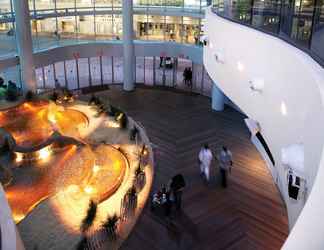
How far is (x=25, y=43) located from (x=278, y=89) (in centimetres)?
1472

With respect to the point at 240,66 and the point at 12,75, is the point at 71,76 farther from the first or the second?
the point at 240,66

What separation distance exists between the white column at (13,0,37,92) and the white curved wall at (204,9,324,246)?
35.0 ft

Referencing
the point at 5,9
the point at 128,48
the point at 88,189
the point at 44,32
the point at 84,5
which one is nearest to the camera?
the point at 88,189

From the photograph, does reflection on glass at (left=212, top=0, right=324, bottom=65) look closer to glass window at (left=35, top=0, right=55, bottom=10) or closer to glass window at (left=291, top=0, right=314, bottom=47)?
glass window at (left=291, top=0, right=314, bottom=47)

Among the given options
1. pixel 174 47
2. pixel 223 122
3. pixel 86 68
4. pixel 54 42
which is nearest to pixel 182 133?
pixel 223 122

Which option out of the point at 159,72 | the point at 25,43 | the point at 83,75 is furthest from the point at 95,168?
the point at 159,72

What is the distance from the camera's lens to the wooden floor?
8805 mm

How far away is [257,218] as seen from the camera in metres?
9.72

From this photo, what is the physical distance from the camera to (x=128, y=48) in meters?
21.1

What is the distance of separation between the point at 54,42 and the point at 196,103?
8.66 meters

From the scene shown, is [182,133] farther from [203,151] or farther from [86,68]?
[86,68]

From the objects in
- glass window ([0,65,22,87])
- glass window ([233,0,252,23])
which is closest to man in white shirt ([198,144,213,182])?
glass window ([233,0,252,23])

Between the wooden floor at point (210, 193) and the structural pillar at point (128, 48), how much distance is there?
329cm

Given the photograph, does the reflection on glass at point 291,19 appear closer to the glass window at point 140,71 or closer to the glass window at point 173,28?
the glass window at point 173,28
